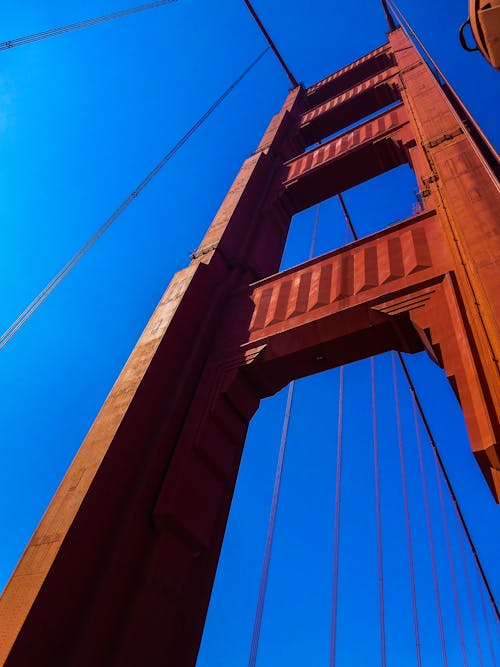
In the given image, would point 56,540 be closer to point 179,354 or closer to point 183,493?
point 183,493

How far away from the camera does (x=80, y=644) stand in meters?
2.93

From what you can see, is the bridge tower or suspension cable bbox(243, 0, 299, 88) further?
suspension cable bbox(243, 0, 299, 88)

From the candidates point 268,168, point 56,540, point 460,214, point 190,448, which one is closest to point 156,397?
point 190,448

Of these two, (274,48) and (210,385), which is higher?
(274,48)

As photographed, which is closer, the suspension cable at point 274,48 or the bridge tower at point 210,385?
the bridge tower at point 210,385

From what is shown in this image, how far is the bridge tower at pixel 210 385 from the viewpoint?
311 cm

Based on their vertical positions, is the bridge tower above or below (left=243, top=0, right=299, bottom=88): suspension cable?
below

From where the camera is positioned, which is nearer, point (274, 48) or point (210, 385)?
point (210, 385)

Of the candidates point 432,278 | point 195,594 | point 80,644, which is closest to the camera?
point 80,644

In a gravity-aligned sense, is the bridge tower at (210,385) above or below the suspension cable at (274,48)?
below

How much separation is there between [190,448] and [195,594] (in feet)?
4.28

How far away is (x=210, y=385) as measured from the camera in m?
5.02

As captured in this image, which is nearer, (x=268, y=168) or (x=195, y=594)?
(x=195, y=594)

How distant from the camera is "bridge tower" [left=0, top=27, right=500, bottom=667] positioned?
3.11m
